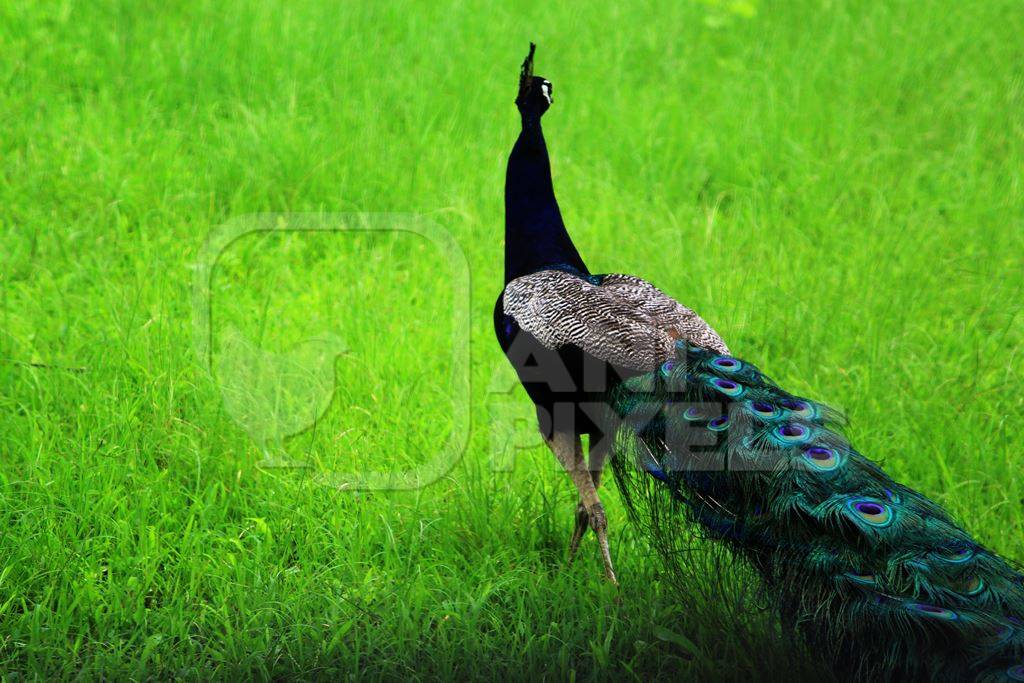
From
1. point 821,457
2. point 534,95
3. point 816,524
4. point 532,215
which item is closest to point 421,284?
point 532,215

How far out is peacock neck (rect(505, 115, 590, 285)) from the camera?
4.16 meters

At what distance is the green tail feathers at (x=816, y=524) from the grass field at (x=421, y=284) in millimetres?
400

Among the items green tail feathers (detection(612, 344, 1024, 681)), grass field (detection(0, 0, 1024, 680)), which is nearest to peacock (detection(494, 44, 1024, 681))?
green tail feathers (detection(612, 344, 1024, 681))

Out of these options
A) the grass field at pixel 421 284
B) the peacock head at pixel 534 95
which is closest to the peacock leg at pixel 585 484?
the grass field at pixel 421 284

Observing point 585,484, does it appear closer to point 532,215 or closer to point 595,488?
point 595,488

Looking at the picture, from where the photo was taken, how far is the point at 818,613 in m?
2.83

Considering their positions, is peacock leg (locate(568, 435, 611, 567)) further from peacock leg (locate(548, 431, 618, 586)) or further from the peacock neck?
the peacock neck

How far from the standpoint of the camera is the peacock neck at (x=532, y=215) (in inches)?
164

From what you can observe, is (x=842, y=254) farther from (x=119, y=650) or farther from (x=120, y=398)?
(x=119, y=650)

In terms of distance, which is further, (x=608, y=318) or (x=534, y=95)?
(x=534, y=95)

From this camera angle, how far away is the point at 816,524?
2938 millimetres

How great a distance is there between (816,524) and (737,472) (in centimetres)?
28

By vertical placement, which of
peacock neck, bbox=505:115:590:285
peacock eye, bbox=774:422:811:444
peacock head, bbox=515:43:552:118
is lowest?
peacock eye, bbox=774:422:811:444

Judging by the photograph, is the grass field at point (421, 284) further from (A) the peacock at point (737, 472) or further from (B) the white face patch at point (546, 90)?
(B) the white face patch at point (546, 90)
